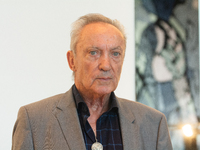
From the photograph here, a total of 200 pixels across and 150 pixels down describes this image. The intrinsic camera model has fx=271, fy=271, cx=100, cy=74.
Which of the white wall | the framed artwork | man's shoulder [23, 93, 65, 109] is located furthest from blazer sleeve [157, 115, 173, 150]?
the white wall

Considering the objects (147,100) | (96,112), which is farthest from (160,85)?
(96,112)

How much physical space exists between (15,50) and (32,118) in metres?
0.98

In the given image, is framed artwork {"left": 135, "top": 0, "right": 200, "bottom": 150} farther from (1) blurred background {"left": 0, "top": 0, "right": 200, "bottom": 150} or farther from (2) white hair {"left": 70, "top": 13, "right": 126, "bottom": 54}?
(2) white hair {"left": 70, "top": 13, "right": 126, "bottom": 54}

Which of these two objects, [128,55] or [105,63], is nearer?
[105,63]

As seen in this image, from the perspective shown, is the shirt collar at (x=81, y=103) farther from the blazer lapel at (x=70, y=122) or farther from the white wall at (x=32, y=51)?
the white wall at (x=32, y=51)

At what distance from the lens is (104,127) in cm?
149

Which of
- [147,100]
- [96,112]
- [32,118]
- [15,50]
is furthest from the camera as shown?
[147,100]

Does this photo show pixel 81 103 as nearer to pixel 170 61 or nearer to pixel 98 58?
pixel 98 58

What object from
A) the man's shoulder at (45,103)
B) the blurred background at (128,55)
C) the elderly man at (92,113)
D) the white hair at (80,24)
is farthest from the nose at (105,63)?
the blurred background at (128,55)

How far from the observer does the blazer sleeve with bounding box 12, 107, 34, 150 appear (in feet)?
4.39

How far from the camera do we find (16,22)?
223 centimetres

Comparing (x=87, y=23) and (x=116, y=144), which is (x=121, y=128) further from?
(x=87, y=23)

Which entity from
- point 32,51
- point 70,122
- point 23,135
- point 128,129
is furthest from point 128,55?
point 23,135

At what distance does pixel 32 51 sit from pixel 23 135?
106 centimetres
